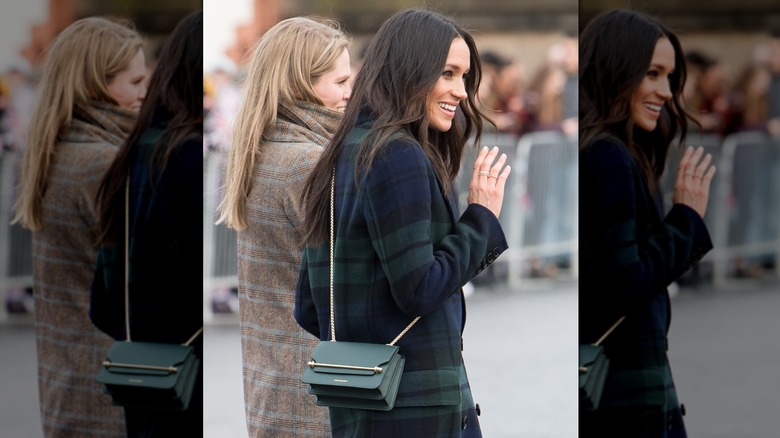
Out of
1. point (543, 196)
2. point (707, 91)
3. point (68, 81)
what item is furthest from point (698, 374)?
point (543, 196)

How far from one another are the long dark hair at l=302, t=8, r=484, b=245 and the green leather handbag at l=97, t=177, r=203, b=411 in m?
0.70

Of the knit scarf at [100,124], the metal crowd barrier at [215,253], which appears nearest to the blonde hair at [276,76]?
the knit scarf at [100,124]

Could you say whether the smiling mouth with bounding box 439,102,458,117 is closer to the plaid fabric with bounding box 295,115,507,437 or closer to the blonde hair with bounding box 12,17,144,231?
the plaid fabric with bounding box 295,115,507,437

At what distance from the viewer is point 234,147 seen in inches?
135

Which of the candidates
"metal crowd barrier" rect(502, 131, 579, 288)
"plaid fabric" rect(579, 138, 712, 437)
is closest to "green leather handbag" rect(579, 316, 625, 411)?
"plaid fabric" rect(579, 138, 712, 437)

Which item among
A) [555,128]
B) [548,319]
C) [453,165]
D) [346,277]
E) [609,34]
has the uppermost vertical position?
[609,34]

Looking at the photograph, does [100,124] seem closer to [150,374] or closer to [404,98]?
[150,374]

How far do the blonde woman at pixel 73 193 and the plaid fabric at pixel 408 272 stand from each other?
97 cm

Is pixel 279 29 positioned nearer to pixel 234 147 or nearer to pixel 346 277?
pixel 234 147

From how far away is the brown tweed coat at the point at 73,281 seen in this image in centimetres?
371

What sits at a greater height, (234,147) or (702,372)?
(234,147)

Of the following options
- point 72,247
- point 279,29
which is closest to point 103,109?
point 72,247

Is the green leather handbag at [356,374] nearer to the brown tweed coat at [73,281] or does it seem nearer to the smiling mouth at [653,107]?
the smiling mouth at [653,107]

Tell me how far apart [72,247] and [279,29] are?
969mm
